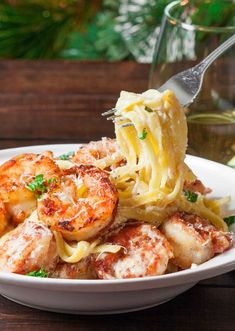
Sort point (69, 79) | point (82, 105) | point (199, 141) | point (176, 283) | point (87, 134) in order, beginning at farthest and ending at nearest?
point (69, 79), point (82, 105), point (87, 134), point (199, 141), point (176, 283)

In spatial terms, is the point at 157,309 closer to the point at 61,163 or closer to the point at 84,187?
the point at 84,187

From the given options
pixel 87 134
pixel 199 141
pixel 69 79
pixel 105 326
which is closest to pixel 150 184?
pixel 105 326

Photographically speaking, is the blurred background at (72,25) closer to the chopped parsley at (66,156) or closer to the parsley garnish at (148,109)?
the chopped parsley at (66,156)

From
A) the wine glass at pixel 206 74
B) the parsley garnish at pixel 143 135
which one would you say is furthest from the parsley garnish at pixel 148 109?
the wine glass at pixel 206 74

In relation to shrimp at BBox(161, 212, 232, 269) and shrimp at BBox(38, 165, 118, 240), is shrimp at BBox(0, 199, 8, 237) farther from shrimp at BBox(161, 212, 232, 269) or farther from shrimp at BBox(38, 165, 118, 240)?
shrimp at BBox(161, 212, 232, 269)

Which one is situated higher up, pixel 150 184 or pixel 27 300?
pixel 150 184

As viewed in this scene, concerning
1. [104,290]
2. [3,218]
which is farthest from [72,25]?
[104,290]

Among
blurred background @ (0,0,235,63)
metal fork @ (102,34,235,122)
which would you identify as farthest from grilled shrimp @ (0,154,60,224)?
blurred background @ (0,0,235,63)

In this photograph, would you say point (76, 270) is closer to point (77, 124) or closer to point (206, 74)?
point (206, 74)
